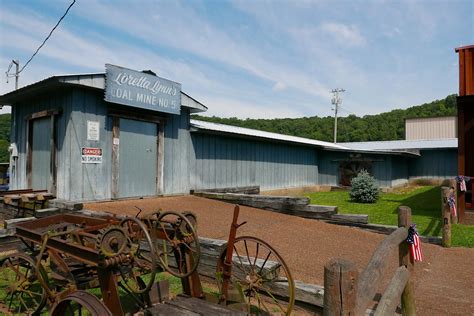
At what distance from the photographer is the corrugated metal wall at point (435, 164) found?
77.2 ft

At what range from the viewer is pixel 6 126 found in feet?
172

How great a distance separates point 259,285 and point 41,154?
29.3 feet

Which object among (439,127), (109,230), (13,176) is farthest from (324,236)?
(439,127)

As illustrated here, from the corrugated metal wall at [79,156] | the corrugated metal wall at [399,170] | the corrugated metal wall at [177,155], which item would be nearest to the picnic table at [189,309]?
the corrugated metal wall at [79,156]

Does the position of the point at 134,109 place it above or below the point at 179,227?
above

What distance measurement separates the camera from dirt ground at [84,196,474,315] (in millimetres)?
4988

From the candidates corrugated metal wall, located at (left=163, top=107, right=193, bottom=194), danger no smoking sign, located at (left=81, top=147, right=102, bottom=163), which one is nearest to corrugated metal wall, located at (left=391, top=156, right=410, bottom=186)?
corrugated metal wall, located at (left=163, top=107, right=193, bottom=194)

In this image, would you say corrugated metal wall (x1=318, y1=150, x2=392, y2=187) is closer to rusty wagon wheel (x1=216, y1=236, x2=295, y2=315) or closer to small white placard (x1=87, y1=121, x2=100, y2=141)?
small white placard (x1=87, y1=121, x2=100, y2=141)

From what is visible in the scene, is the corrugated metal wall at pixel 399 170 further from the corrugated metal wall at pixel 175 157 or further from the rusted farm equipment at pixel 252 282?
the rusted farm equipment at pixel 252 282

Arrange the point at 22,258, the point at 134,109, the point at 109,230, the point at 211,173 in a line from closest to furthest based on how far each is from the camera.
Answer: the point at 109,230 < the point at 22,258 < the point at 134,109 < the point at 211,173

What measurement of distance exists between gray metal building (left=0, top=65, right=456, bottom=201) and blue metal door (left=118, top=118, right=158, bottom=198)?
0.03 metres

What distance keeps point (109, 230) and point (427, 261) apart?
6166 mm

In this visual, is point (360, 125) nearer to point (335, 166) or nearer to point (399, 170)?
point (399, 170)

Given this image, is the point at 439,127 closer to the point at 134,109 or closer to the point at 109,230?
the point at 134,109
